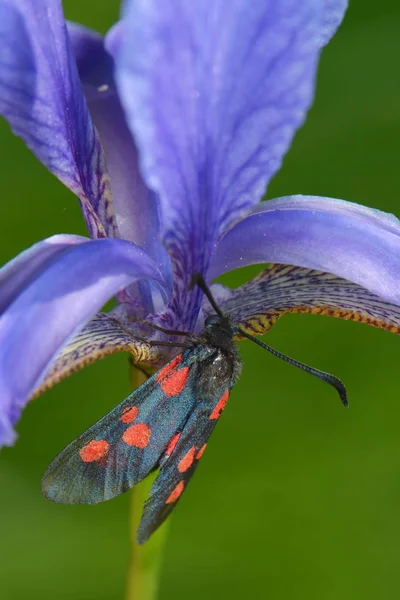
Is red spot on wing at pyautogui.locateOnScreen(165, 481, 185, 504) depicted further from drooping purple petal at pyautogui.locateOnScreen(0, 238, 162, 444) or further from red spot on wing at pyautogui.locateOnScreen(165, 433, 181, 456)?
drooping purple petal at pyautogui.locateOnScreen(0, 238, 162, 444)

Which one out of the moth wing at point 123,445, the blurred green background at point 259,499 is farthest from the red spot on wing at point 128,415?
the blurred green background at point 259,499

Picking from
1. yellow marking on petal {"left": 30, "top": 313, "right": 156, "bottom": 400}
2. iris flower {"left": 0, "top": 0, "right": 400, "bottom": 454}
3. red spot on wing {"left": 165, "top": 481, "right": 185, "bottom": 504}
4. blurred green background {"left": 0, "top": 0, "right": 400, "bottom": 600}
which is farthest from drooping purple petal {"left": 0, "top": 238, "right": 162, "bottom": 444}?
blurred green background {"left": 0, "top": 0, "right": 400, "bottom": 600}

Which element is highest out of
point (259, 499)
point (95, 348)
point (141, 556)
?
point (95, 348)

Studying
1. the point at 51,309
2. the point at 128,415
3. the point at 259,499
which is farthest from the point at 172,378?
the point at 259,499

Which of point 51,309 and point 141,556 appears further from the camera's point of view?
point 141,556

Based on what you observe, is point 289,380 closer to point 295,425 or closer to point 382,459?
point 295,425

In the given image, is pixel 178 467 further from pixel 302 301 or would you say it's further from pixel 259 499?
pixel 259 499
